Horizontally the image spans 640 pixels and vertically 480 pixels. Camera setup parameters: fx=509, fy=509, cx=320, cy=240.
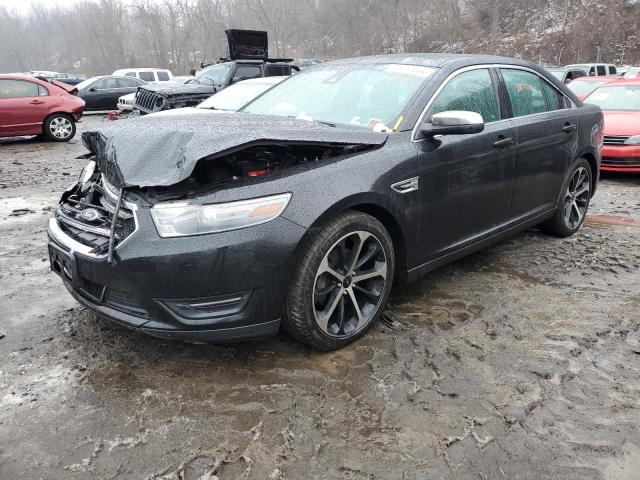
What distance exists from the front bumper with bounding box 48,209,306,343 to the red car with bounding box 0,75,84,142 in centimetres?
1047

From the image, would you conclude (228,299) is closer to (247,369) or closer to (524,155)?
(247,369)

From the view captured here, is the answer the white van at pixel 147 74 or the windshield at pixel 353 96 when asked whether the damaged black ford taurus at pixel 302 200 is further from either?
the white van at pixel 147 74

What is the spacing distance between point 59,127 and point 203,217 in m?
11.4

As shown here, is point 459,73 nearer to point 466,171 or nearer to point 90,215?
point 466,171

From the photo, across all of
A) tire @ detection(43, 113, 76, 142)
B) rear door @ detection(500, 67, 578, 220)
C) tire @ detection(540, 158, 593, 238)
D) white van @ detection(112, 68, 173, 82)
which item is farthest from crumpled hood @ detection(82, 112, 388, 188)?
white van @ detection(112, 68, 173, 82)

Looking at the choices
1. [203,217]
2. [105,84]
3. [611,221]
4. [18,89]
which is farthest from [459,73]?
[105,84]

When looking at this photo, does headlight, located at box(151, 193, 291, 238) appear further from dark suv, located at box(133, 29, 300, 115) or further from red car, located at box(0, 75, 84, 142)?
red car, located at box(0, 75, 84, 142)

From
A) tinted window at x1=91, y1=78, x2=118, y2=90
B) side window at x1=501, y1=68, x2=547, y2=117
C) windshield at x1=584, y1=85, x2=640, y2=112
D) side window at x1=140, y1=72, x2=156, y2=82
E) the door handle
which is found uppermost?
side window at x1=140, y1=72, x2=156, y2=82

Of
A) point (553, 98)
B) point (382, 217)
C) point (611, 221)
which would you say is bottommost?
point (611, 221)

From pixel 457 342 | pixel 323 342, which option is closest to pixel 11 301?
pixel 323 342

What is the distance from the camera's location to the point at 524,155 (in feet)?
12.9

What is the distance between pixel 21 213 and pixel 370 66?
14.9 feet

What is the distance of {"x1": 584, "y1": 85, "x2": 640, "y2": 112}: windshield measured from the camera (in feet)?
27.7

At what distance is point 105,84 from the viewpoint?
1836cm
